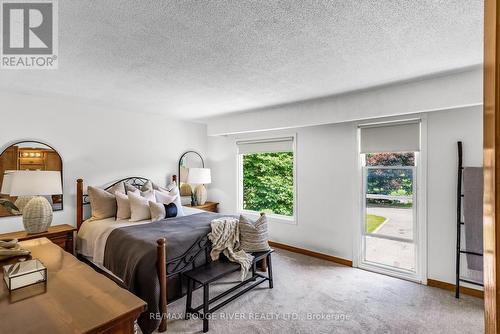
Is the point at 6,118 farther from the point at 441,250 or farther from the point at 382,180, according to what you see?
the point at 441,250

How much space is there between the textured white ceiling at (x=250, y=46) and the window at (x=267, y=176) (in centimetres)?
159

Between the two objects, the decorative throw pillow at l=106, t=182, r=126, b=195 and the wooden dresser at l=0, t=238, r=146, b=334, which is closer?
the wooden dresser at l=0, t=238, r=146, b=334

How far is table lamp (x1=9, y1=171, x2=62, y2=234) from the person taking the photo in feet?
8.77

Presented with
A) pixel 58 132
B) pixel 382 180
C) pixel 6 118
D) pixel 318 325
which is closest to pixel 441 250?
pixel 382 180

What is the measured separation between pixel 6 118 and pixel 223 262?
3089 millimetres

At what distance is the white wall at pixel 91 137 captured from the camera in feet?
10.3

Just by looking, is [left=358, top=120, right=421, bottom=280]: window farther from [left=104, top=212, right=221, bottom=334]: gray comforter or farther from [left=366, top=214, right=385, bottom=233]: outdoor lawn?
[left=104, top=212, right=221, bottom=334]: gray comforter

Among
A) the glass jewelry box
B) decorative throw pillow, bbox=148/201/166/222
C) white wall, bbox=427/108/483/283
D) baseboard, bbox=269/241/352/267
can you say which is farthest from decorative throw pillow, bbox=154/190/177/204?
white wall, bbox=427/108/483/283

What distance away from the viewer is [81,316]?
990 mm

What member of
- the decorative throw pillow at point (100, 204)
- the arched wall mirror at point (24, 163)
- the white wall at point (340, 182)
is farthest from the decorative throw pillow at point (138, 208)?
the white wall at point (340, 182)

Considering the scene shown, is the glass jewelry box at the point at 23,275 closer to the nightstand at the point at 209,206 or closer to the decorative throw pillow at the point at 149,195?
the decorative throw pillow at the point at 149,195

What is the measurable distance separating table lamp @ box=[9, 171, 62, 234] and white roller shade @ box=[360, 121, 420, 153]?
3872 mm

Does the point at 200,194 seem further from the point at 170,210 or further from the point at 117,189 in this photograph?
the point at 117,189

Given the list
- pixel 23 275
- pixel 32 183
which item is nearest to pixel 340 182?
pixel 23 275
